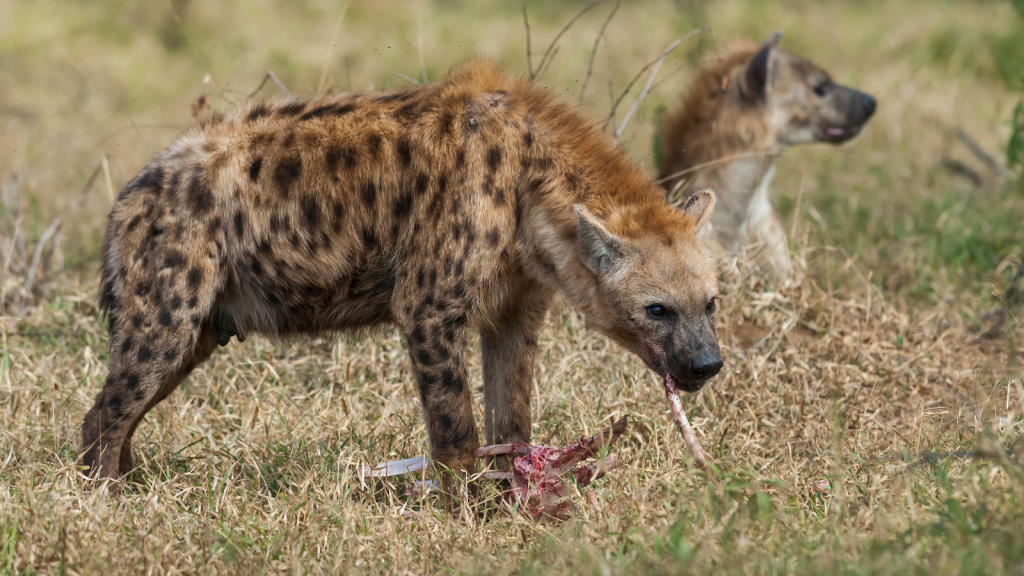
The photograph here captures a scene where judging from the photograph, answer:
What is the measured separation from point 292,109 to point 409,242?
2.11ft

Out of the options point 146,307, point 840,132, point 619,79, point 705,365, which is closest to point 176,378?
point 146,307

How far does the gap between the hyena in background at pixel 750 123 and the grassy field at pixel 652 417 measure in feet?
1.47

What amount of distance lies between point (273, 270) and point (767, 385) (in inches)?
75.1

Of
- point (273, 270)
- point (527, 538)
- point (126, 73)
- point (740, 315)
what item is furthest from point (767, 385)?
point (126, 73)

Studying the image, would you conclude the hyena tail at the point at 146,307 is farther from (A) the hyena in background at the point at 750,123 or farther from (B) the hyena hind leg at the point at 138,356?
(A) the hyena in background at the point at 750,123

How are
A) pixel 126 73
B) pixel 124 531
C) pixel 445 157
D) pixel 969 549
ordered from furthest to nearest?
pixel 126 73 < pixel 445 157 < pixel 124 531 < pixel 969 549

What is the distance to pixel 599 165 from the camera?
3.32m

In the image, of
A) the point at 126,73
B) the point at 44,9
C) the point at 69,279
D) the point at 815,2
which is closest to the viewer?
the point at 69,279

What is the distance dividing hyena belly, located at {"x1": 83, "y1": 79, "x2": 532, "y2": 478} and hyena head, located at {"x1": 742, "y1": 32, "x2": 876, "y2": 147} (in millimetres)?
3021

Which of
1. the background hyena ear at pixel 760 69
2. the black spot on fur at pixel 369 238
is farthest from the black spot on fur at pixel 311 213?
the background hyena ear at pixel 760 69

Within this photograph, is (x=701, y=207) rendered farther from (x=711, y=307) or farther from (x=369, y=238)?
(x=369, y=238)

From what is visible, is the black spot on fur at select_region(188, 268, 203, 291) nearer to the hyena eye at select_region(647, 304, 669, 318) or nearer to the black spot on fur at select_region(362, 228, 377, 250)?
the black spot on fur at select_region(362, 228, 377, 250)

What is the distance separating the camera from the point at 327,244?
3322mm

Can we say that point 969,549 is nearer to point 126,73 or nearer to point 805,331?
point 805,331
